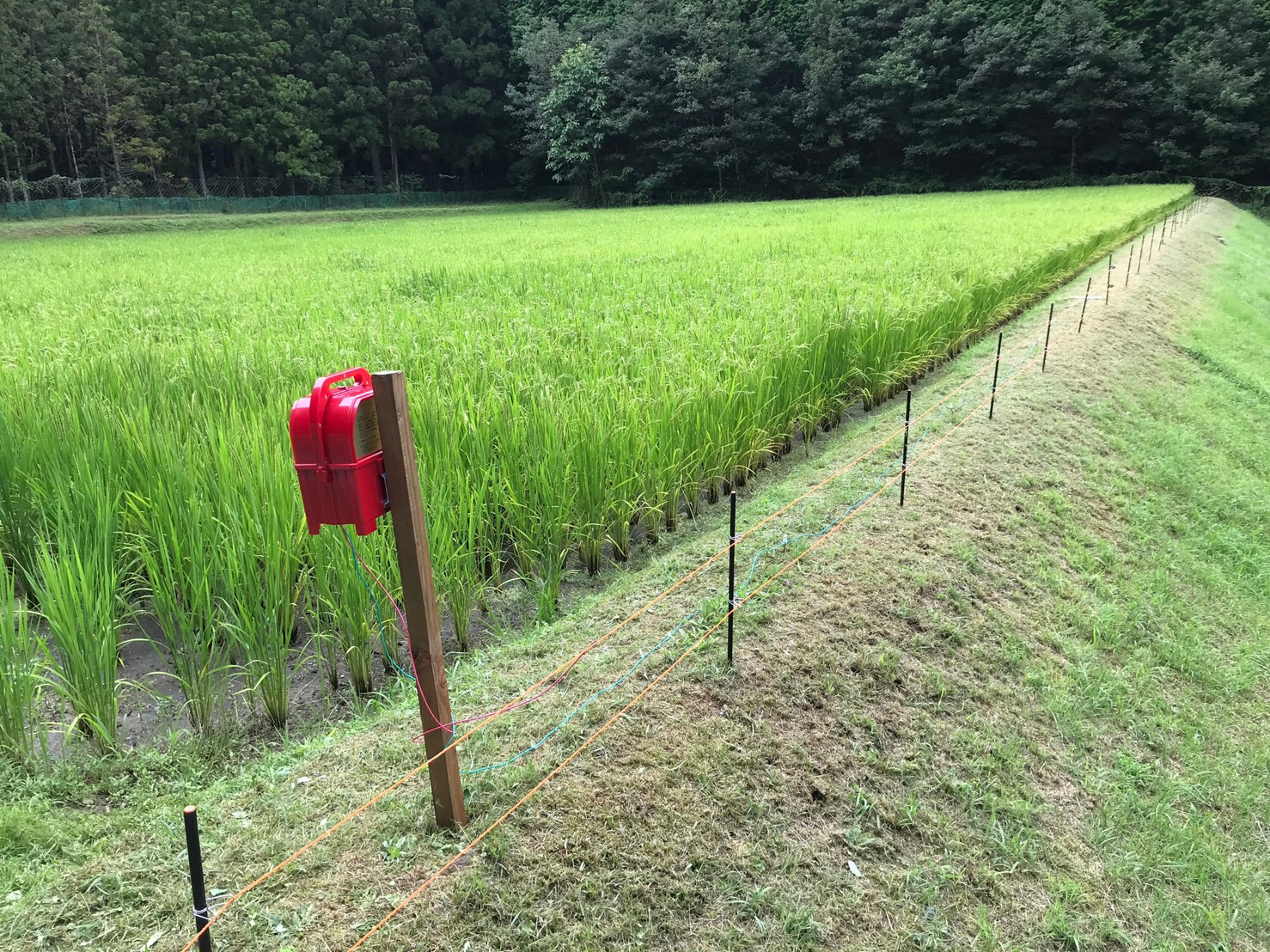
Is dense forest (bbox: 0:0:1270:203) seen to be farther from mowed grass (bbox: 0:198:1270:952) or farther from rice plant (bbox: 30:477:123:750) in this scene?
rice plant (bbox: 30:477:123:750)

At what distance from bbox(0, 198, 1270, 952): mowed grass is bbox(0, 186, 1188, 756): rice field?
30 cm

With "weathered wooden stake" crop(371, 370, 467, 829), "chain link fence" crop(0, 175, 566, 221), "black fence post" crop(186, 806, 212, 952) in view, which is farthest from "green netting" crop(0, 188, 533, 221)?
"black fence post" crop(186, 806, 212, 952)

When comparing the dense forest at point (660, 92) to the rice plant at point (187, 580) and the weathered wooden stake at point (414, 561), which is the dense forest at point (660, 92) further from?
the weathered wooden stake at point (414, 561)

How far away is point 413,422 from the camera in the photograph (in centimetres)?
319

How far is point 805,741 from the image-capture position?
221 cm

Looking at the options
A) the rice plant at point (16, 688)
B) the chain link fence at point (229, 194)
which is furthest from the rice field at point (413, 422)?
the chain link fence at point (229, 194)

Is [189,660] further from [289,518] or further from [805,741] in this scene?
[805,741]

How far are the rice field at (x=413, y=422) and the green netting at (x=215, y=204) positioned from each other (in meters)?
20.7

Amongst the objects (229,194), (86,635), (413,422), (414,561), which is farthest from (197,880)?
(229,194)

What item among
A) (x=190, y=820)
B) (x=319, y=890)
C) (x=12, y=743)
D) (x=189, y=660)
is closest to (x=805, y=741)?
(x=319, y=890)

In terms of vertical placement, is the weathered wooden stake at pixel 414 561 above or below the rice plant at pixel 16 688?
above

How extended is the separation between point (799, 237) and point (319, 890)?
42.1ft

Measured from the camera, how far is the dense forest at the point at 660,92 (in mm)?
28969

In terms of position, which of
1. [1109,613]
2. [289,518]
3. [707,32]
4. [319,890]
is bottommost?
[1109,613]
